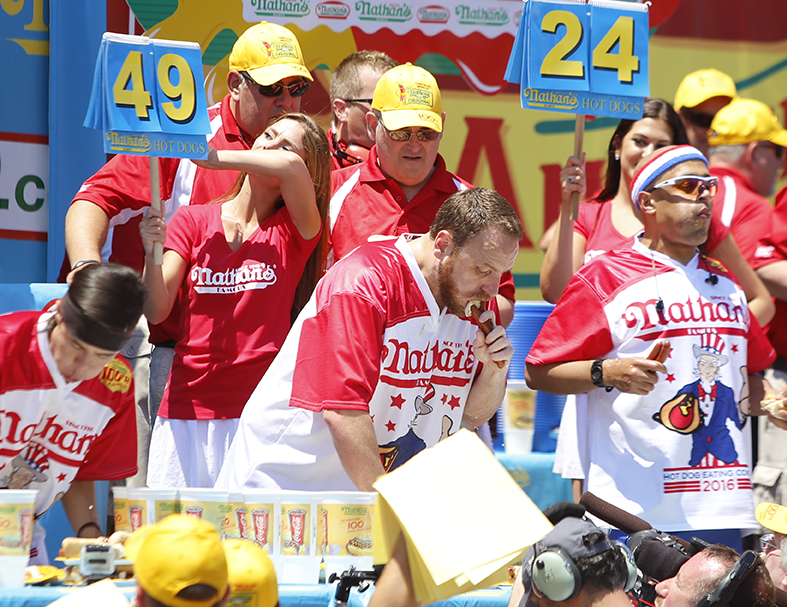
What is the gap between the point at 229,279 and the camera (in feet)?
11.2

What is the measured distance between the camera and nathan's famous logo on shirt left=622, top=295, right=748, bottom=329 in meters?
3.45

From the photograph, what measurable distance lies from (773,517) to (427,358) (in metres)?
1.11

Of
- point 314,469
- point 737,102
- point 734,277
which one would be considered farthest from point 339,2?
point 314,469

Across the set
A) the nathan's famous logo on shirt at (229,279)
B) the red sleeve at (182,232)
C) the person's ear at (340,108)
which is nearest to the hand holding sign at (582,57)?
the person's ear at (340,108)

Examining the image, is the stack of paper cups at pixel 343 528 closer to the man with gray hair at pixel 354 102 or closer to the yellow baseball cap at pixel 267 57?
the yellow baseball cap at pixel 267 57

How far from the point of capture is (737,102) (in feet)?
16.4

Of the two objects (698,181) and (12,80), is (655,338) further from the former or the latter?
(12,80)

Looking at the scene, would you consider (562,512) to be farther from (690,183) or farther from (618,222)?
(618,222)

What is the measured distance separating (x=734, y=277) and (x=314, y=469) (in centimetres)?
193

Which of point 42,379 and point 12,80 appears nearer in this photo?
point 42,379

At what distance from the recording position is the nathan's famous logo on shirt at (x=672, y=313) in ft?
11.3

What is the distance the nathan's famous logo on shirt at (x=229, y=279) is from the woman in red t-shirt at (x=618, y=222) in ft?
4.13

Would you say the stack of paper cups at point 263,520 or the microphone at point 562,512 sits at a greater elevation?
the microphone at point 562,512

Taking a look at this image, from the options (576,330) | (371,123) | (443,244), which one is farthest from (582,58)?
(443,244)
